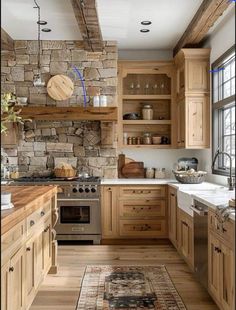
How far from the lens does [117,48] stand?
6.23m

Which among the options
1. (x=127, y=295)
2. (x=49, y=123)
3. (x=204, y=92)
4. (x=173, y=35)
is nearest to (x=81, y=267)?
(x=127, y=295)

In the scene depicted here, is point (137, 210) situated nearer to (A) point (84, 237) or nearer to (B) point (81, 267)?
(A) point (84, 237)

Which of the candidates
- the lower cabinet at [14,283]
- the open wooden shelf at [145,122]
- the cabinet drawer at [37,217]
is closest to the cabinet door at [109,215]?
the open wooden shelf at [145,122]

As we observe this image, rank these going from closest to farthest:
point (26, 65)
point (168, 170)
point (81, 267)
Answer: point (81, 267), point (26, 65), point (168, 170)

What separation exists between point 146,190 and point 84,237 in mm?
1093

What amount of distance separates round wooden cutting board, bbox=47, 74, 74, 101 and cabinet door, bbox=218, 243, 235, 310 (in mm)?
3799

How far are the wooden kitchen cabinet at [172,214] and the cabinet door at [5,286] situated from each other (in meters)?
3.14

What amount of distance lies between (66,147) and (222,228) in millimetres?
3672

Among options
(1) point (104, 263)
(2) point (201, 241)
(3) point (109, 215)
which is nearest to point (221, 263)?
(2) point (201, 241)

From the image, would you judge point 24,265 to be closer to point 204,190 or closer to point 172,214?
point 204,190

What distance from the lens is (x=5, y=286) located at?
7.30 feet

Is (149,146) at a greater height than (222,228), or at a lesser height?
greater

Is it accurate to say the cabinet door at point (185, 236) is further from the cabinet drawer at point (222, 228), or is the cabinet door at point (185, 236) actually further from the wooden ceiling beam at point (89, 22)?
the wooden ceiling beam at point (89, 22)

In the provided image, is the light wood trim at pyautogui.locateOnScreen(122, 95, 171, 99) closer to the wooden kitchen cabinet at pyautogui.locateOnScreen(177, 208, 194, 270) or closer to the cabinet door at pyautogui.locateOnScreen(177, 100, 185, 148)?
the cabinet door at pyautogui.locateOnScreen(177, 100, 185, 148)
